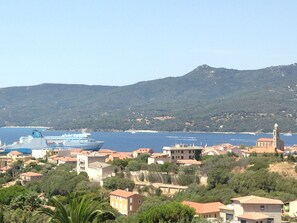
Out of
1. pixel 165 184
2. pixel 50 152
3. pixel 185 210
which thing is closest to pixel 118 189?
pixel 165 184

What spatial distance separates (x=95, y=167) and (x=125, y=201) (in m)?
11.9

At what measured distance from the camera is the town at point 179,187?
2581cm

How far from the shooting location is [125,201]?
34.5 m

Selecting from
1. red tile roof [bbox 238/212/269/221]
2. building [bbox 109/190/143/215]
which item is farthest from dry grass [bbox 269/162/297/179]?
red tile roof [bbox 238/212/269/221]

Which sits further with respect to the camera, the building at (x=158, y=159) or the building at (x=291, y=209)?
the building at (x=158, y=159)

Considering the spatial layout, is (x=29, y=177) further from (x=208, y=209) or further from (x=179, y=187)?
(x=208, y=209)

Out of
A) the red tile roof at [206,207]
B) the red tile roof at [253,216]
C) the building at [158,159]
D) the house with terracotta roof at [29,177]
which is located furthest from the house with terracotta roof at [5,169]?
the red tile roof at [253,216]

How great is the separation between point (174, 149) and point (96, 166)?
22.7 ft

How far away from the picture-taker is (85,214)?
42.6 feet

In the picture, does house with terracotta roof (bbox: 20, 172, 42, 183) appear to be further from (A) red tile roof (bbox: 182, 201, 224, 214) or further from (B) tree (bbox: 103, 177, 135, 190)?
(A) red tile roof (bbox: 182, 201, 224, 214)

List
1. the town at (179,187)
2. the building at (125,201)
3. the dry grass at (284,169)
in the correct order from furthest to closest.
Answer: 1. the dry grass at (284,169)
2. the building at (125,201)
3. the town at (179,187)

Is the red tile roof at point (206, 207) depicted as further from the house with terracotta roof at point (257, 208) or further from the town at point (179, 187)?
the house with terracotta roof at point (257, 208)

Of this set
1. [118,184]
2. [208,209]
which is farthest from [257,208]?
[118,184]

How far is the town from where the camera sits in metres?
25.8
